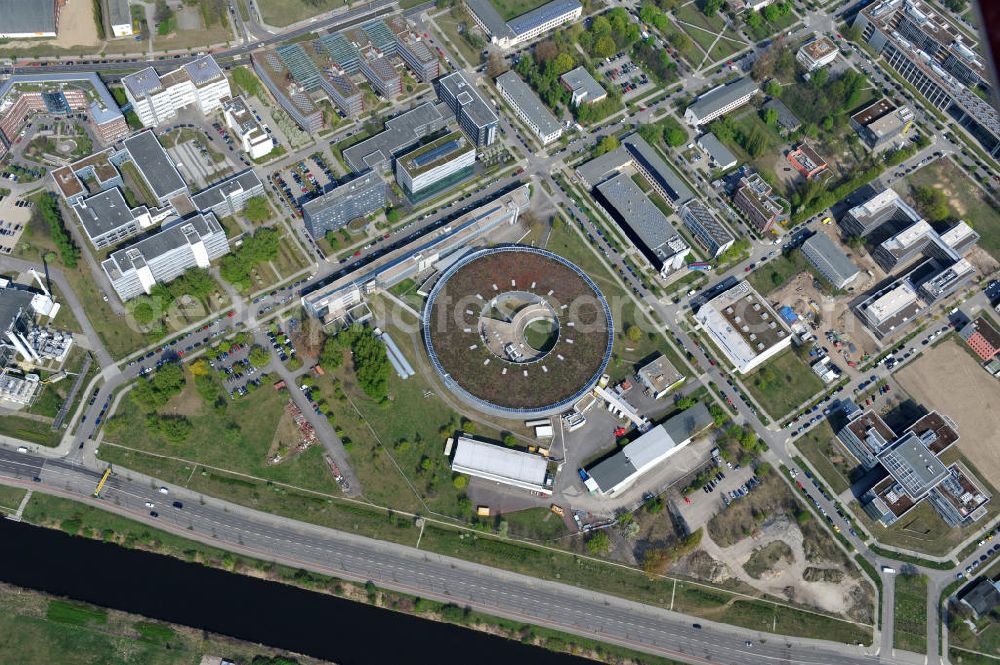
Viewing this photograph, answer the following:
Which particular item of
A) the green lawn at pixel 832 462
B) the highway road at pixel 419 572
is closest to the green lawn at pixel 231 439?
the highway road at pixel 419 572

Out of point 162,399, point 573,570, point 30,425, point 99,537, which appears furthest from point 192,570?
point 573,570

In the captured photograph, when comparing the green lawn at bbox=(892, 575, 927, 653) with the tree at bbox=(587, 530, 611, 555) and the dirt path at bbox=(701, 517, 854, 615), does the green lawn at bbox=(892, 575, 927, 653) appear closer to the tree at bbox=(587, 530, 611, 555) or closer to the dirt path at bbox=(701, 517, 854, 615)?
the dirt path at bbox=(701, 517, 854, 615)

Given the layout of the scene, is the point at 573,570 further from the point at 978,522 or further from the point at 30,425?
the point at 30,425

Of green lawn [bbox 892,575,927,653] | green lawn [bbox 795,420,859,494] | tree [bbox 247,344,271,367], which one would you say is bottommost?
green lawn [bbox 892,575,927,653]

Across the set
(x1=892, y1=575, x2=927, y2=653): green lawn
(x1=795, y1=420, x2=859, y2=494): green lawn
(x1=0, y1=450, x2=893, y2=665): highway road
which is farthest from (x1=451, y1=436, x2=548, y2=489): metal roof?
(x1=892, y1=575, x2=927, y2=653): green lawn

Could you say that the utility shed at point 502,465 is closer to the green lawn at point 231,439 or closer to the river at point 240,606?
the green lawn at point 231,439

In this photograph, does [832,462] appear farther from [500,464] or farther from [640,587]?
[500,464]
